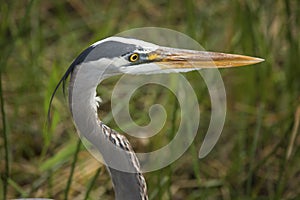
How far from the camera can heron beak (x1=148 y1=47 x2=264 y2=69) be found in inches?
62.7

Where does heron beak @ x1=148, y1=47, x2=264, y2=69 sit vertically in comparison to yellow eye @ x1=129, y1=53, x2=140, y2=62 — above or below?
below

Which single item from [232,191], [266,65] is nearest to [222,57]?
[232,191]

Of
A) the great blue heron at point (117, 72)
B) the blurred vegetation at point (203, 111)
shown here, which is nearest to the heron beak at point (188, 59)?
the great blue heron at point (117, 72)

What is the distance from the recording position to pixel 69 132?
2570mm

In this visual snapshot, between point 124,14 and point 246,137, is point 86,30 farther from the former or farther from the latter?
point 246,137

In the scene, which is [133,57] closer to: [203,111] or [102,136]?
[102,136]

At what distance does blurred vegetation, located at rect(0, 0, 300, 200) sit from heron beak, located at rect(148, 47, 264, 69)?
51cm

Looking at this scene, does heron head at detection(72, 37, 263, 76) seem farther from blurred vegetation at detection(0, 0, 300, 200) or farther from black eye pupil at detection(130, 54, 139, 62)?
blurred vegetation at detection(0, 0, 300, 200)

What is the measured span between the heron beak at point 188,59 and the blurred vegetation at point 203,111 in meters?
0.51

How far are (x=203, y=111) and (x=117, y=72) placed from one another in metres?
1.14

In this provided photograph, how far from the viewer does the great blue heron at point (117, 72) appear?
1524 mm

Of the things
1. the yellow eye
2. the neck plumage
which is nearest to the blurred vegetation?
the neck plumage

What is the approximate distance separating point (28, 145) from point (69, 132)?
16 cm

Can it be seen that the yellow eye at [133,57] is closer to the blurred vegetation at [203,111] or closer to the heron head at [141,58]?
the heron head at [141,58]
